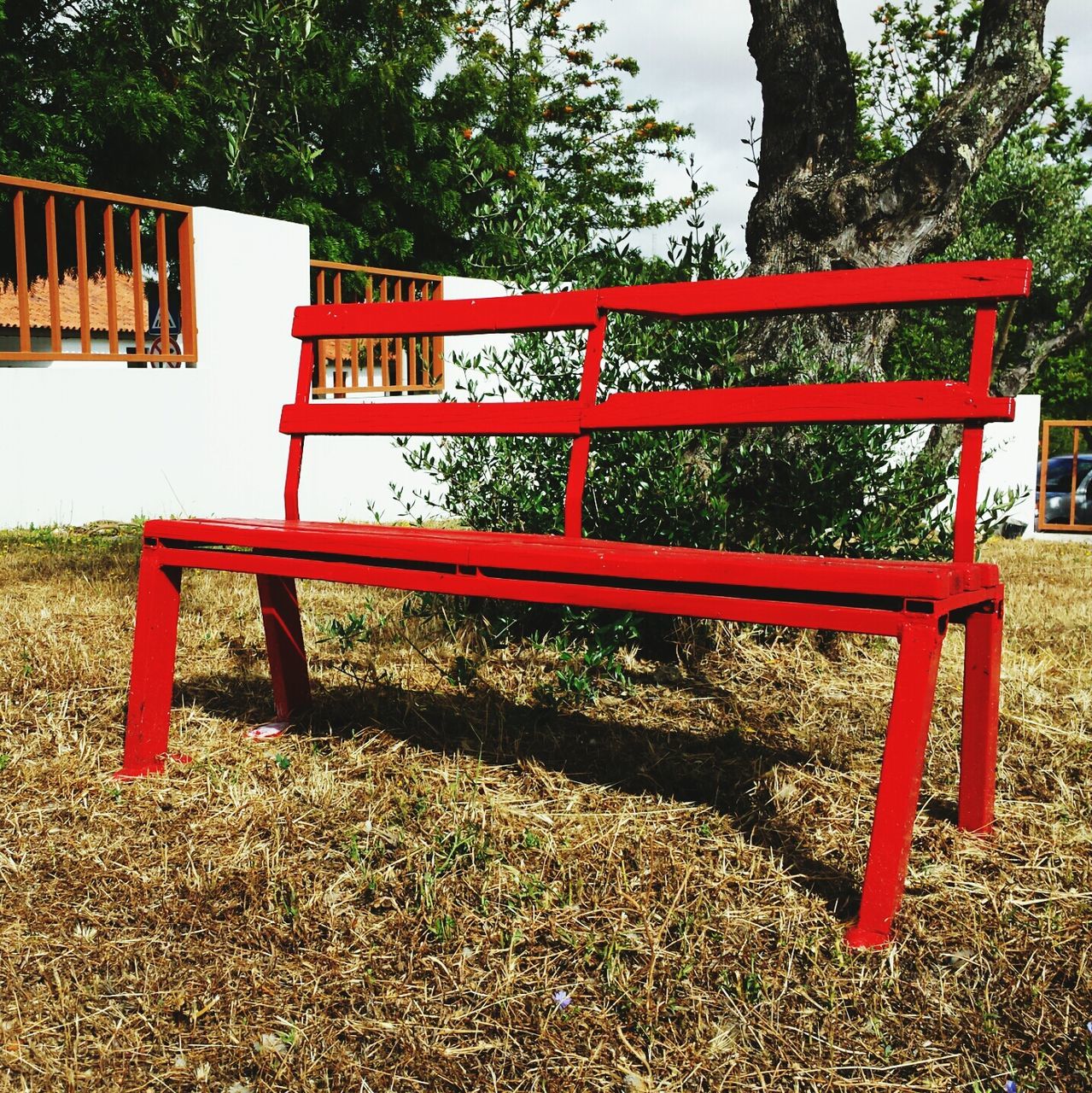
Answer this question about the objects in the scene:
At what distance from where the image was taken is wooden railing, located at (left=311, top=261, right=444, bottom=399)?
9391 millimetres

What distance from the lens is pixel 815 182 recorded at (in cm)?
431

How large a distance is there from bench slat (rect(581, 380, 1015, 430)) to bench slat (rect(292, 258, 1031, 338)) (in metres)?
0.20

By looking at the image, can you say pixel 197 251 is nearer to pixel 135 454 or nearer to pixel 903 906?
pixel 135 454

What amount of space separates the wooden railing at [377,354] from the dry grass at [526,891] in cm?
562

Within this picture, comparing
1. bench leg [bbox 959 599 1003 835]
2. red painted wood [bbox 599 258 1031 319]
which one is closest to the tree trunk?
red painted wood [bbox 599 258 1031 319]

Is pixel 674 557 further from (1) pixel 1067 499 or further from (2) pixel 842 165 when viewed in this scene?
(1) pixel 1067 499

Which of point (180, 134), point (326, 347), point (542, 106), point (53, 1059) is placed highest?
point (542, 106)

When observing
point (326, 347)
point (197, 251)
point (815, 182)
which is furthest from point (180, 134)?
point (815, 182)

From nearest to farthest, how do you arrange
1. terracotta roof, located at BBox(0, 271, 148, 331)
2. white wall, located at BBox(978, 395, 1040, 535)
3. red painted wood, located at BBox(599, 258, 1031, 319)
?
red painted wood, located at BBox(599, 258, 1031, 319)
white wall, located at BBox(978, 395, 1040, 535)
terracotta roof, located at BBox(0, 271, 148, 331)

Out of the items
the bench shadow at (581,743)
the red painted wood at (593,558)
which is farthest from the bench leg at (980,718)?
the bench shadow at (581,743)

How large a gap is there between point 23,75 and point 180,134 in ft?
6.81

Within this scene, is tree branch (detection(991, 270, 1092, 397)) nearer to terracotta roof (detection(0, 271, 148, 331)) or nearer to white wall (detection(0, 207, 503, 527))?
white wall (detection(0, 207, 503, 527))

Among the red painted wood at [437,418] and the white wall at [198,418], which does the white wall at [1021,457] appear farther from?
the red painted wood at [437,418]

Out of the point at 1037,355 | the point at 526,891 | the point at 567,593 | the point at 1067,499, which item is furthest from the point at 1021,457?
the point at 526,891
